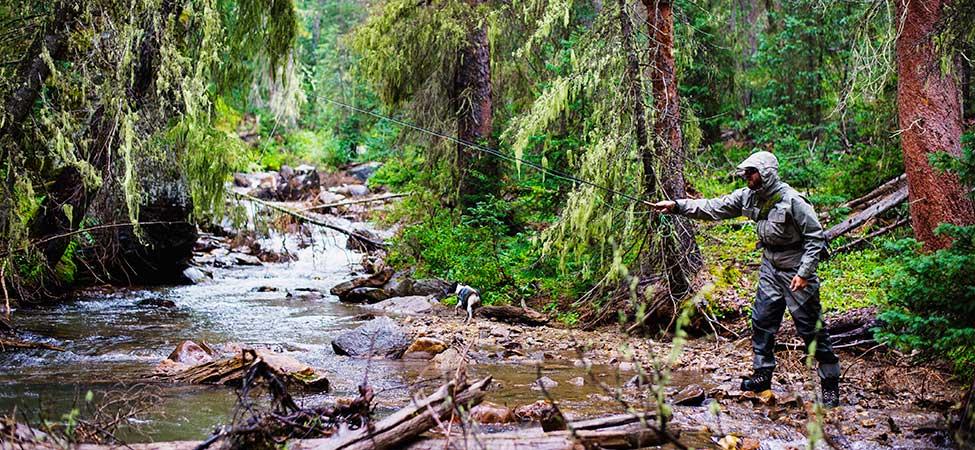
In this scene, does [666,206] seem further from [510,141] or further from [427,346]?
[510,141]

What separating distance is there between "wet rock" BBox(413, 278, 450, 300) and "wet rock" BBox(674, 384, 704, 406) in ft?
23.9

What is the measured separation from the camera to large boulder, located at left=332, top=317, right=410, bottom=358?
8555 mm

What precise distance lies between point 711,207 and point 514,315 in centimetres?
451

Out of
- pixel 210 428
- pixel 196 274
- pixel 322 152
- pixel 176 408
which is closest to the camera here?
pixel 210 428

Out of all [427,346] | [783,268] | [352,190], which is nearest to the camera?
[783,268]

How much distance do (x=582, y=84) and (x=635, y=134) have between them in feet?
3.10

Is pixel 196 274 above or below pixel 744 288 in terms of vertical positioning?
below

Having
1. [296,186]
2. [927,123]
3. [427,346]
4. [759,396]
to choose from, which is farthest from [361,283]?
[296,186]

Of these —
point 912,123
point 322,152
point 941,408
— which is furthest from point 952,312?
point 322,152

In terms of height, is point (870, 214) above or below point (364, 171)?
above

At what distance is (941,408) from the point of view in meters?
5.94

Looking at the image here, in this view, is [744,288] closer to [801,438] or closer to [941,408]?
[941,408]

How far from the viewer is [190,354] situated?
764cm

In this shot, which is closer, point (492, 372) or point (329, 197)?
point (492, 372)
